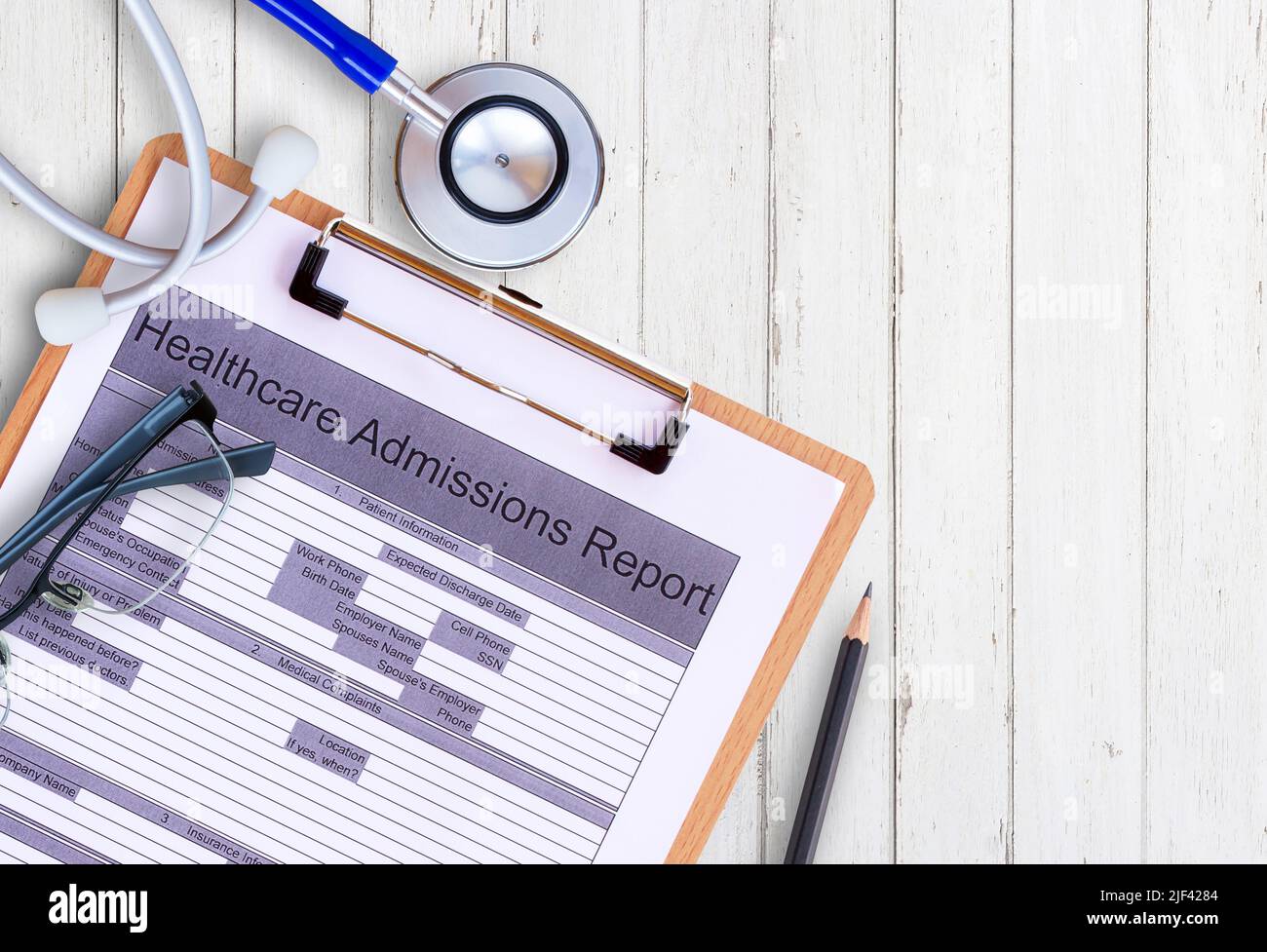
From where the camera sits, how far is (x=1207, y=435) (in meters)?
0.70

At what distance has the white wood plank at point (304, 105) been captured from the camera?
25.9 inches

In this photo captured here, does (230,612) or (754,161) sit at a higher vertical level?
(754,161)

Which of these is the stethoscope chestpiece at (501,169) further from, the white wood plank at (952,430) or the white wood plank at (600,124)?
the white wood plank at (952,430)

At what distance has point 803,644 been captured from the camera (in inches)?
25.9

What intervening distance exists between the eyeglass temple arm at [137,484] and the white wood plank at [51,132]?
10 centimetres

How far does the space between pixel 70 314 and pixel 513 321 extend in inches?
10.3

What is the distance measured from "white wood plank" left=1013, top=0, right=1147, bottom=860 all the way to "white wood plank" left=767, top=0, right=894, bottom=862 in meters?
0.10

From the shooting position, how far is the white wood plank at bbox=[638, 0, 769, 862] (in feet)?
2.21

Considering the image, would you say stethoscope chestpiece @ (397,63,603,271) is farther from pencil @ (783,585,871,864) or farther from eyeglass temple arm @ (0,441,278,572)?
pencil @ (783,585,871,864)

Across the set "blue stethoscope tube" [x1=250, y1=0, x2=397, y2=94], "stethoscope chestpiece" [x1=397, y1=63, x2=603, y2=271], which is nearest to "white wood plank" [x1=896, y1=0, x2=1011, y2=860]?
"stethoscope chestpiece" [x1=397, y1=63, x2=603, y2=271]
